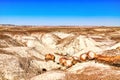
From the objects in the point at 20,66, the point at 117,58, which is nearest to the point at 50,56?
the point at 20,66

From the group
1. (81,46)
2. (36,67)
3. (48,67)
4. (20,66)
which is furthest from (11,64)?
(81,46)

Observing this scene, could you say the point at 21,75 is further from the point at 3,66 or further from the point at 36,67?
the point at 36,67

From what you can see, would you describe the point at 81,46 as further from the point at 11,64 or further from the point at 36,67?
the point at 11,64

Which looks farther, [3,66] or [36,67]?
[36,67]

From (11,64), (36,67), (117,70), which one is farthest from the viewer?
(36,67)

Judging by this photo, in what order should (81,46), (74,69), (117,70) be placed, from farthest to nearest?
(81,46)
(74,69)
(117,70)

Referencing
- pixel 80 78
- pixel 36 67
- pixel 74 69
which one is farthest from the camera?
pixel 36 67

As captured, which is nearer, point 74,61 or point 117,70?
point 117,70

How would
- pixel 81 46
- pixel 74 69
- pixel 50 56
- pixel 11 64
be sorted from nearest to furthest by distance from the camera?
pixel 74 69, pixel 11 64, pixel 50 56, pixel 81 46

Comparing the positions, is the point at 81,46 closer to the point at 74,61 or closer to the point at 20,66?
the point at 74,61
